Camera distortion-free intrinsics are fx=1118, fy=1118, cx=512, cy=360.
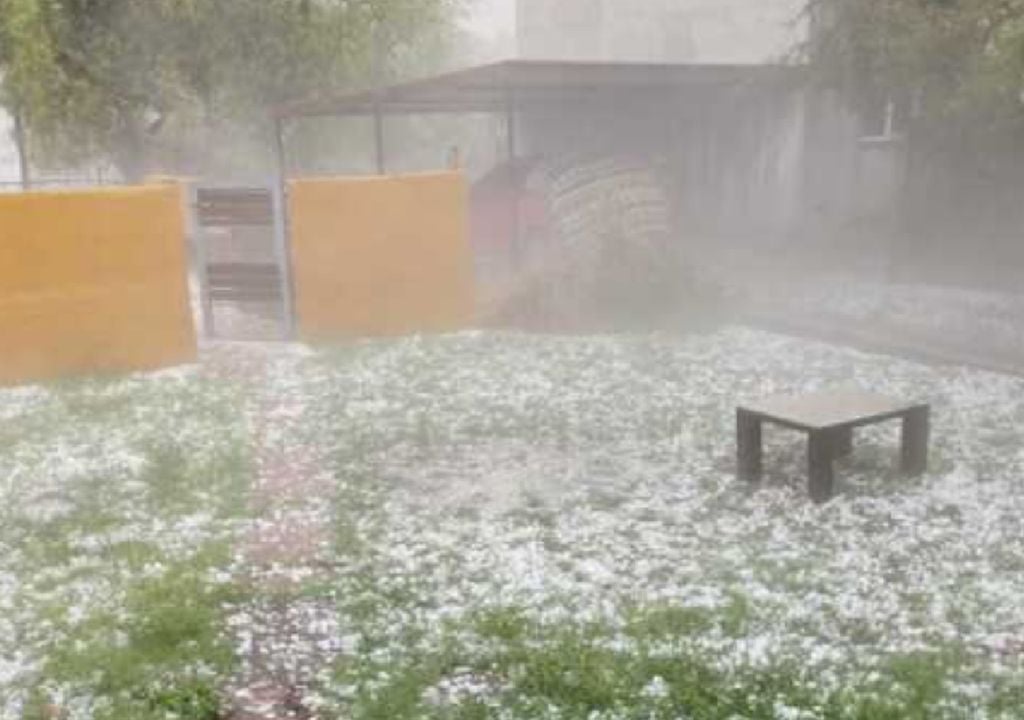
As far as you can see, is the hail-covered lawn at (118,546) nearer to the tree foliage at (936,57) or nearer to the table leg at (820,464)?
the table leg at (820,464)

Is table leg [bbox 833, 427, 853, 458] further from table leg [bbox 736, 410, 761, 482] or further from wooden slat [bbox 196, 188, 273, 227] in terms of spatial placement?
wooden slat [bbox 196, 188, 273, 227]

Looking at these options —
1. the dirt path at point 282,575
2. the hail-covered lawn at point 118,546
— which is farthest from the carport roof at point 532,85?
the dirt path at point 282,575

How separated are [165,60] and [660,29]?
15.3m

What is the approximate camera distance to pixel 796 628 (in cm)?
550

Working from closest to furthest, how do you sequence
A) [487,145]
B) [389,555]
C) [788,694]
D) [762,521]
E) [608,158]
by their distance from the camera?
[788,694], [389,555], [762,521], [608,158], [487,145]

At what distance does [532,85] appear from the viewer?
17.1 m

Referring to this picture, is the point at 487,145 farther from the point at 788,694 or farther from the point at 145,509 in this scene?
the point at 788,694

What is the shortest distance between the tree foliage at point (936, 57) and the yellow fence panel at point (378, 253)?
223 inches

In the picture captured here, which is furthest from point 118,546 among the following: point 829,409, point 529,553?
point 829,409

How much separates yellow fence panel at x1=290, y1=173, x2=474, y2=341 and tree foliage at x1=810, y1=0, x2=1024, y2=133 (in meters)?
5.67

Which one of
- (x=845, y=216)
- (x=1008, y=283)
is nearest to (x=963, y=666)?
(x=1008, y=283)

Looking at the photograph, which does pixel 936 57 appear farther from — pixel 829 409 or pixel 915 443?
pixel 829 409

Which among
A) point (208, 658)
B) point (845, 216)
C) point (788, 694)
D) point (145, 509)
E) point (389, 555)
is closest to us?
point (788, 694)

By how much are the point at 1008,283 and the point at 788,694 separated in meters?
12.6
